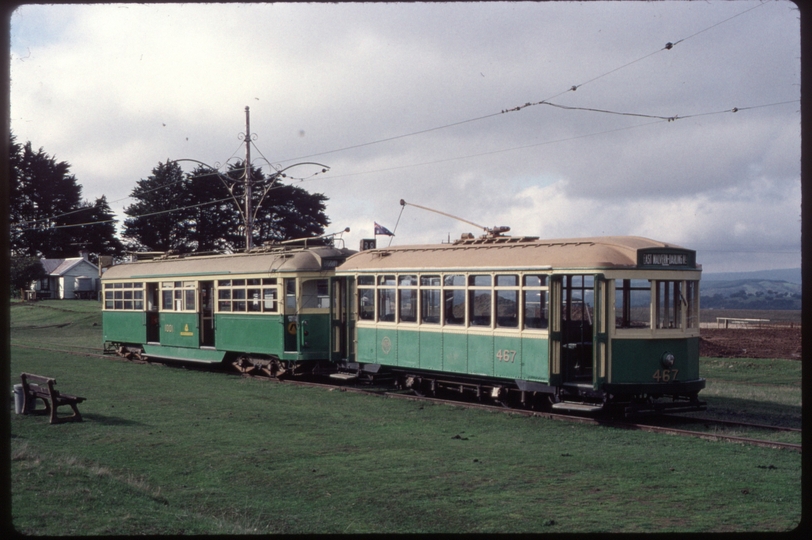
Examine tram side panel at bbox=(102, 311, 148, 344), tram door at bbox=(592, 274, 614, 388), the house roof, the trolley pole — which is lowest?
tram side panel at bbox=(102, 311, 148, 344)

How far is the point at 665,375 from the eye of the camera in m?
13.0

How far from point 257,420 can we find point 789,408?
964cm

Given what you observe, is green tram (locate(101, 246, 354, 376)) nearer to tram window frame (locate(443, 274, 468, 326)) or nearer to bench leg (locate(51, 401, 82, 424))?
tram window frame (locate(443, 274, 468, 326))

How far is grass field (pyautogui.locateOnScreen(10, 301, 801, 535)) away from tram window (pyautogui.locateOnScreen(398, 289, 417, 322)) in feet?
6.73

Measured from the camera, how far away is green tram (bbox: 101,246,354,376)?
19.2 metres

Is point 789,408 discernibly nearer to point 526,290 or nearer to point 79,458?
point 526,290

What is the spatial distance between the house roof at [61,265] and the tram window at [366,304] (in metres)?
61.1

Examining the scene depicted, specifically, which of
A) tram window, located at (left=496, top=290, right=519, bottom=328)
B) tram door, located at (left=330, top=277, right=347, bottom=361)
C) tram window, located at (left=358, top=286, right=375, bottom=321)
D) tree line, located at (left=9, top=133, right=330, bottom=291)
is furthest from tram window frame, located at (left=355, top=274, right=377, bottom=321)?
tree line, located at (left=9, top=133, right=330, bottom=291)

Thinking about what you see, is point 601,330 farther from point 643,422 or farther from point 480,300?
point 480,300

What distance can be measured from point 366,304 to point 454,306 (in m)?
2.90

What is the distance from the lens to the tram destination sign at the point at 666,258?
42.3 feet

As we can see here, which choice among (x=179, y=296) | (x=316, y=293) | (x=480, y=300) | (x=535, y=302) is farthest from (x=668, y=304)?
(x=179, y=296)

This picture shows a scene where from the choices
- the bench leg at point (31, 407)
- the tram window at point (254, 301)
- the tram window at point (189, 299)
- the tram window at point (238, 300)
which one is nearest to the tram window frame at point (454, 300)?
the tram window at point (254, 301)

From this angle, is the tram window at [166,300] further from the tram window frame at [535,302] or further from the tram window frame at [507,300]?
the tram window frame at [535,302]
